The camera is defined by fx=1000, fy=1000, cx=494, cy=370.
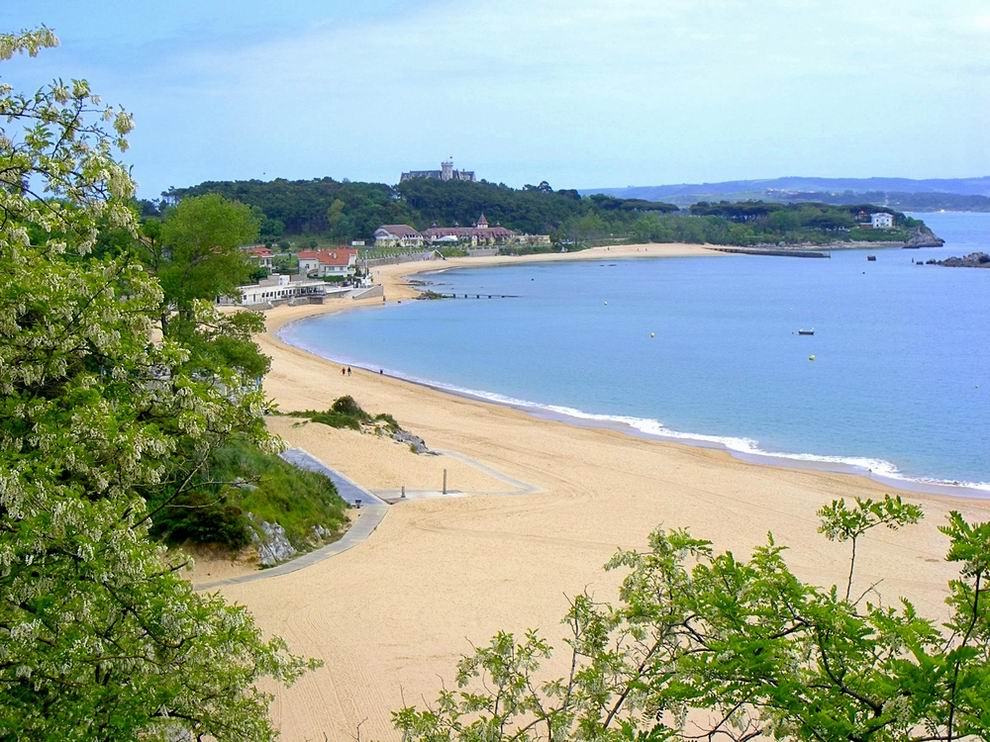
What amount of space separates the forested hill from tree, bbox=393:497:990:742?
139 meters

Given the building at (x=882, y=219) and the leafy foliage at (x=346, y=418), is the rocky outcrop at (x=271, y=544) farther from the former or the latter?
the building at (x=882, y=219)

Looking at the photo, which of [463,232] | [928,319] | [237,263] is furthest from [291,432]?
[463,232]

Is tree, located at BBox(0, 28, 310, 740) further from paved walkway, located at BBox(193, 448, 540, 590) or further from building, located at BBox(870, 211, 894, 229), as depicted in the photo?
building, located at BBox(870, 211, 894, 229)

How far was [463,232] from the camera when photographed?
16225 centimetres

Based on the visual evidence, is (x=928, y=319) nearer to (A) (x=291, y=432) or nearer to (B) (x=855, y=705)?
(A) (x=291, y=432)

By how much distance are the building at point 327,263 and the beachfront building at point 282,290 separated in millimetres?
8590

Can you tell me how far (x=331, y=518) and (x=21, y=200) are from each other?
12.6 m

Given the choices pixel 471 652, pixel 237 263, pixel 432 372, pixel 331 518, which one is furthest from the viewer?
pixel 432 372

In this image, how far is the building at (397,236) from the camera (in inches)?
5763

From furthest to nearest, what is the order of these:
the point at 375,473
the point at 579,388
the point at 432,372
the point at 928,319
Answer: the point at 928,319
the point at 432,372
the point at 579,388
the point at 375,473

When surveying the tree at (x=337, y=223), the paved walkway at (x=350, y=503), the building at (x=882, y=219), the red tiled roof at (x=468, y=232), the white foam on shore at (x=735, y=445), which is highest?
the tree at (x=337, y=223)

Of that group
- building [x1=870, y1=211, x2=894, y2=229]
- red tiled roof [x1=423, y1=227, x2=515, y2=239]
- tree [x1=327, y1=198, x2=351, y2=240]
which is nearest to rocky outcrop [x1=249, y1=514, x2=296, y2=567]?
tree [x1=327, y1=198, x2=351, y2=240]

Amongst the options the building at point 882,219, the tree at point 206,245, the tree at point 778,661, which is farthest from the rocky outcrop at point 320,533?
the building at point 882,219

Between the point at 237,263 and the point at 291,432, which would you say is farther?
the point at 237,263
